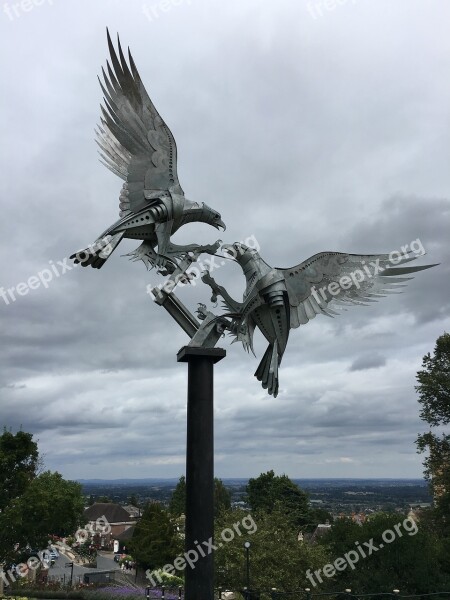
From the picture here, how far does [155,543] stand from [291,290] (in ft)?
105

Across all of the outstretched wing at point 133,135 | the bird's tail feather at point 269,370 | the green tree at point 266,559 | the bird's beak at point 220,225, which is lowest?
the green tree at point 266,559

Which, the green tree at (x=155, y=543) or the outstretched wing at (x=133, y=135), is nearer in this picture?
the outstretched wing at (x=133, y=135)

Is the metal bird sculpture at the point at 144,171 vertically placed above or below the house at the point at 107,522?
above

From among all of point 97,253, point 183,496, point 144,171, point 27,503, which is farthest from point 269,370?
point 183,496

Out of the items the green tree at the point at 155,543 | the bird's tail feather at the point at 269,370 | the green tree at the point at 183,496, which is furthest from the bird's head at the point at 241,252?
the green tree at the point at 183,496

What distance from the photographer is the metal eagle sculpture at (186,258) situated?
14.2 metres

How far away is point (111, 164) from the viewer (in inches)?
607

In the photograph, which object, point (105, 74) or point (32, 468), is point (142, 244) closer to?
point (105, 74)

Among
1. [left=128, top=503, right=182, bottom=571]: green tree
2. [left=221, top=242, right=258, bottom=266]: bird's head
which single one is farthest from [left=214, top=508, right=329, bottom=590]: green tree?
[left=128, top=503, right=182, bottom=571]: green tree

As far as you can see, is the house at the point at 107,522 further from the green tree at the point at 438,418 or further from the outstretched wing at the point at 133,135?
the outstretched wing at the point at 133,135

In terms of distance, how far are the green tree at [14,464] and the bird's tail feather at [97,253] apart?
19.4m

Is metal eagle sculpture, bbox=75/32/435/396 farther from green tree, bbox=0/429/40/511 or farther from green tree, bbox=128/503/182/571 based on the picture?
green tree, bbox=128/503/182/571

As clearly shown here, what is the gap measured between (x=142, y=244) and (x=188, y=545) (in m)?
7.33

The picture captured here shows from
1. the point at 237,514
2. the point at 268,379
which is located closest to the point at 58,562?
the point at 237,514
